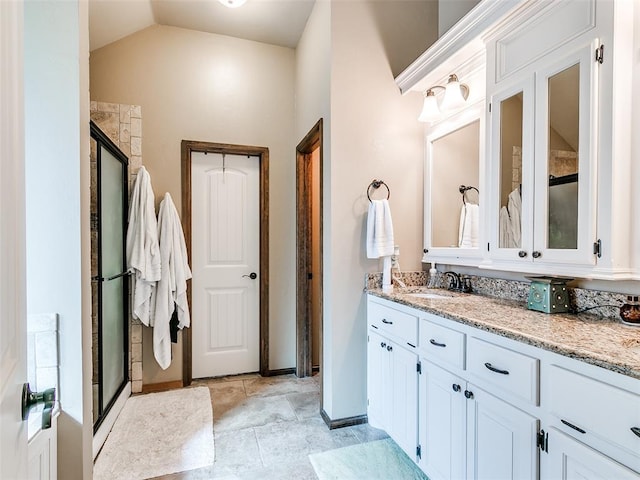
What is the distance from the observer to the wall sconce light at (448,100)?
2.05 metres

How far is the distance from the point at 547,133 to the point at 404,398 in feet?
4.94

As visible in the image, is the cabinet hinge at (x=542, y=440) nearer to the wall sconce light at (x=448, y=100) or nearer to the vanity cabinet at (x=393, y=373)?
the vanity cabinet at (x=393, y=373)

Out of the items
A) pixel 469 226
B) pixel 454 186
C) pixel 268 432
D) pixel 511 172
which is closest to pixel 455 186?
pixel 454 186

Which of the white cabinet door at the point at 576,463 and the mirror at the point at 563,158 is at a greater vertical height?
the mirror at the point at 563,158

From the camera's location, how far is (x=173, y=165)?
116 inches

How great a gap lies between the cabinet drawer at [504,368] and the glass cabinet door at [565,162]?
1.69ft

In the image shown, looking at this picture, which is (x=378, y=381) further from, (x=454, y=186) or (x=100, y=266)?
(x=100, y=266)

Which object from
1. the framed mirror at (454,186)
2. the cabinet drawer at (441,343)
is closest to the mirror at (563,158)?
the framed mirror at (454,186)

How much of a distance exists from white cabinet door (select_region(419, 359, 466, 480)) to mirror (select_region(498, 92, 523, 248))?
0.75m

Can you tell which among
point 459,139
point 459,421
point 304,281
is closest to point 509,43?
point 459,139

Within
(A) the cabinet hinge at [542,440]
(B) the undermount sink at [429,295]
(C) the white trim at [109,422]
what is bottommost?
(C) the white trim at [109,422]

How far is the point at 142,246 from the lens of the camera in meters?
2.55

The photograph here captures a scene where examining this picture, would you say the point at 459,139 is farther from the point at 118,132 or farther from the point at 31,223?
the point at 118,132

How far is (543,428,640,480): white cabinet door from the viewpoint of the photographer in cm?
91
